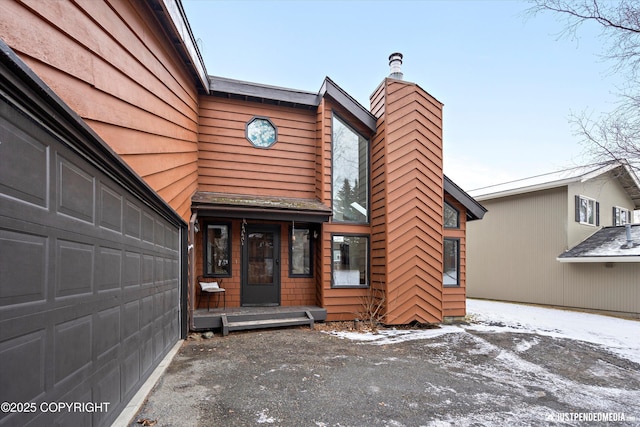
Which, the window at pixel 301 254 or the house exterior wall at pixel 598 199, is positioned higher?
the house exterior wall at pixel 598 199

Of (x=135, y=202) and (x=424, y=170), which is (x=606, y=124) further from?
(x=135, y=202)

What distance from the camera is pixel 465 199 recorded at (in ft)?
26.6

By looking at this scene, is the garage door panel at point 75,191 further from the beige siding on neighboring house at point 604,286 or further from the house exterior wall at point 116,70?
the beige siding on neighboring house at point 604,286

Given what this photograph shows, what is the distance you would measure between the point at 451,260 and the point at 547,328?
2383 millimetres

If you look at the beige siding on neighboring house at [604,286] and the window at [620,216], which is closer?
the beige siding on neighboring house at [604,286]

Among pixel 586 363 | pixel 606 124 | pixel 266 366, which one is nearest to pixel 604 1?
pixel 606 124

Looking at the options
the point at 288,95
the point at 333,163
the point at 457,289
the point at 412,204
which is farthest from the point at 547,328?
the point at 288,95

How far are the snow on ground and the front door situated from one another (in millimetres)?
1766

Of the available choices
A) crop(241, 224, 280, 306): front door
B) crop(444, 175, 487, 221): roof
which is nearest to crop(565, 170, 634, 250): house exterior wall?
crop(444, 175, 487, 221): roof

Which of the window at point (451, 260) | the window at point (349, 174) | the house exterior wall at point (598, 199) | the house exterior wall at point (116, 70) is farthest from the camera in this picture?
the house exterior wall at point (598, 199)

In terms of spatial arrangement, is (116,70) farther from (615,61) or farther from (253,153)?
(615,61)

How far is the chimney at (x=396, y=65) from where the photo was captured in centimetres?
763

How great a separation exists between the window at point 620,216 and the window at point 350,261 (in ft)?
37.3

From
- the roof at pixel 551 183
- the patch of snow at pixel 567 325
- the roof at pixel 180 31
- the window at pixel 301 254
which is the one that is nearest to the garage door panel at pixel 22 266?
the roof at pixel 180 31
